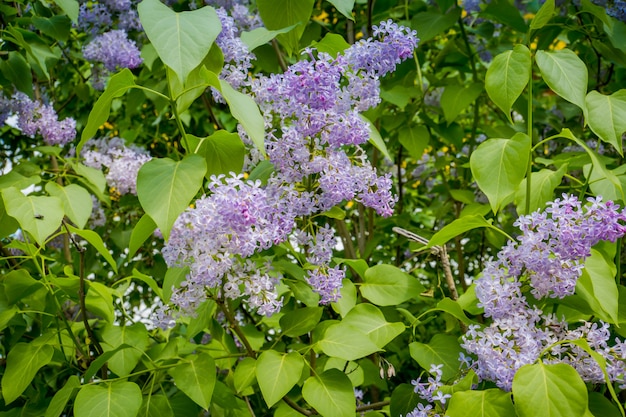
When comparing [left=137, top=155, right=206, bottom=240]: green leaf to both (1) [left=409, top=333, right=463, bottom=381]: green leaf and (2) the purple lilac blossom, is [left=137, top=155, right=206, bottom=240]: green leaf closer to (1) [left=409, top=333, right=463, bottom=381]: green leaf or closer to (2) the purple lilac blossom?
(1) [left=409, top=333, right=463, bottom=381]: green leaf

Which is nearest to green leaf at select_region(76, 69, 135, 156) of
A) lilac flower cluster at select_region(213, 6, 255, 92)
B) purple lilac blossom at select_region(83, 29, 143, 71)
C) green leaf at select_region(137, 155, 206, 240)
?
green leaf at select_region(137, 155, 206, 240)

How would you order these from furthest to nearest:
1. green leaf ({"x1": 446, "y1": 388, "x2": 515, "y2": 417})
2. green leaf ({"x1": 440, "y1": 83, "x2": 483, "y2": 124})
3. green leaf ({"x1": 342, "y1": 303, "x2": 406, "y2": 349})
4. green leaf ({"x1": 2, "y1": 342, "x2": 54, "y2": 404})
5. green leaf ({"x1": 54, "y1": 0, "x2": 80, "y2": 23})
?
green leaf ({"x1": 440, "y1": 83, "x2": 483, "y2": 124}) < green leaf ({"x1": 54, "y1": 0, "x2": 80, "y2": 23}) < green leaf ({"x1": 2, "y1": 342, "x2": 54, "y2": 404}) < green leaf ({"x1": 342, "y1": 303, "x2": 406, "y2": 349}) < green leaf ({"x1": 446, "y1": 388, "x2": 515, "y2": 417})

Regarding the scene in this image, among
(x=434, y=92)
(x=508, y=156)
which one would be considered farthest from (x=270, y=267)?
(x=434, y=92)

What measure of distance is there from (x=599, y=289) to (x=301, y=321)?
0.51 meters

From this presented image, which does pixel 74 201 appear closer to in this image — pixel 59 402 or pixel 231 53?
pixel 59 402

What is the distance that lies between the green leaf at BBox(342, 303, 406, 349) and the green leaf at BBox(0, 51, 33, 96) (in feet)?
3.86

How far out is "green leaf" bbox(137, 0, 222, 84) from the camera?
37.3 inches

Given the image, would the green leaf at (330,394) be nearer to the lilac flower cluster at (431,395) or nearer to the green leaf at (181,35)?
the lilac flower cluster at (431,395)

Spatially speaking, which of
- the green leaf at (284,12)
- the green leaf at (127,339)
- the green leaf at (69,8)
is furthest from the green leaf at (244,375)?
the green leaf at (69,8)

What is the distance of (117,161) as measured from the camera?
86.2 inches

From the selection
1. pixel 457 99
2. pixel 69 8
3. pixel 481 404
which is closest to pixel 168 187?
pixel 481 404

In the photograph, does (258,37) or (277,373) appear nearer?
(277,373)

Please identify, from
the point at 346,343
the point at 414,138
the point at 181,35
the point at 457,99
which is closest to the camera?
the point at 181,35

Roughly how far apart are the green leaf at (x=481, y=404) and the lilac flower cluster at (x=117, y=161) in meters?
1.34
